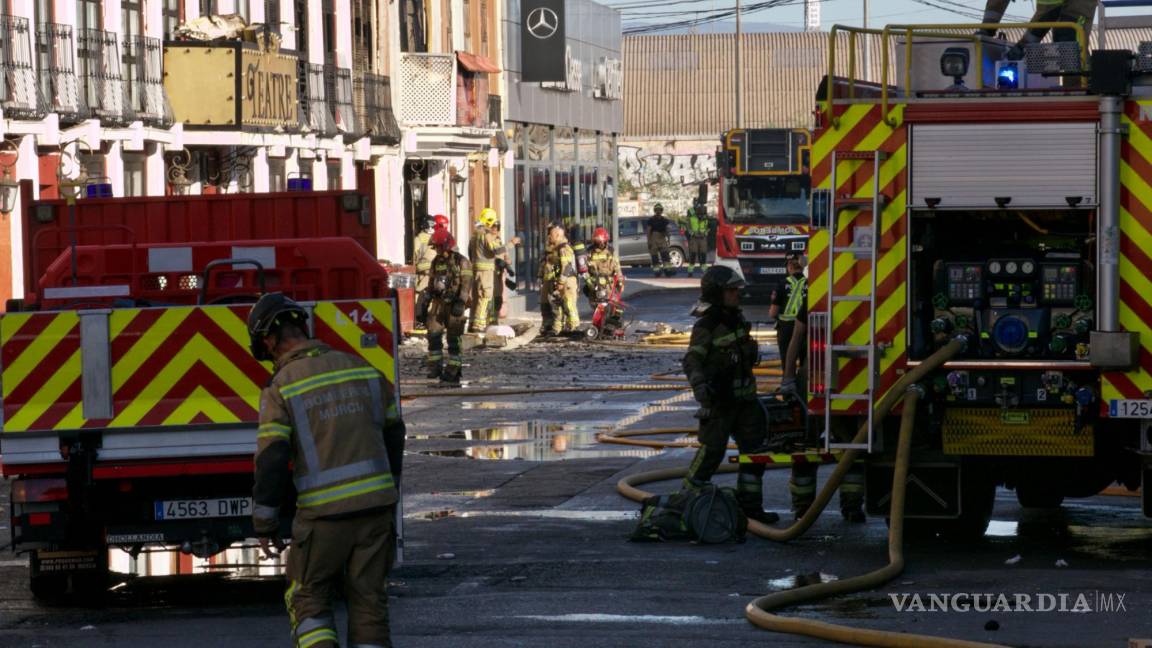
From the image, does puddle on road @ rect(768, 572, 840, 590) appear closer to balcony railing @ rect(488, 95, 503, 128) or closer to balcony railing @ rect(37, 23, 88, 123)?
balcony railing @ rect(37, 23, 88, 123)

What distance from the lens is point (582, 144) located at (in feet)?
171

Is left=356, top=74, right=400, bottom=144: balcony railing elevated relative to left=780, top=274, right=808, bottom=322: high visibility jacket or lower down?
elevated

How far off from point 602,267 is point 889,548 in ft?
70.1

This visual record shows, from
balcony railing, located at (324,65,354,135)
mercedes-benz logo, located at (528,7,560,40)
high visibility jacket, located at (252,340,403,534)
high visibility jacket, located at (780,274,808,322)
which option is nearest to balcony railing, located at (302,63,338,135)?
balcony railing, located at (324,65,354,135)

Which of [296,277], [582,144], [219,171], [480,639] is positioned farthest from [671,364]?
[582,144]

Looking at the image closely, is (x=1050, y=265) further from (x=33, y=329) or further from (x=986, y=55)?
(x=33, y=329)

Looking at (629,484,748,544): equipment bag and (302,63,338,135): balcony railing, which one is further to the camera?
(302,63,338,135): balcony railing

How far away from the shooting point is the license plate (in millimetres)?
10445

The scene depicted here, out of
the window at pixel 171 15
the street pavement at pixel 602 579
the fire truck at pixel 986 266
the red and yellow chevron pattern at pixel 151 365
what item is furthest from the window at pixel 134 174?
the red and yellow chevron pattern at pixel 151 365

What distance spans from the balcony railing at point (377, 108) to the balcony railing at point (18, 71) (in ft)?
37.1

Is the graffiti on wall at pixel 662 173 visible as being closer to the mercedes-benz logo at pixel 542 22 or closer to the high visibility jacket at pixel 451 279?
the mercedes-benz logo at pixel 542 22

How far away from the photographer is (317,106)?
35.1 meters

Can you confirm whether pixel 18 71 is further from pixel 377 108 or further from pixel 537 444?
pixel 377 108

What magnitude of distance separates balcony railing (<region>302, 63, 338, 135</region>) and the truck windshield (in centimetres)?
718
